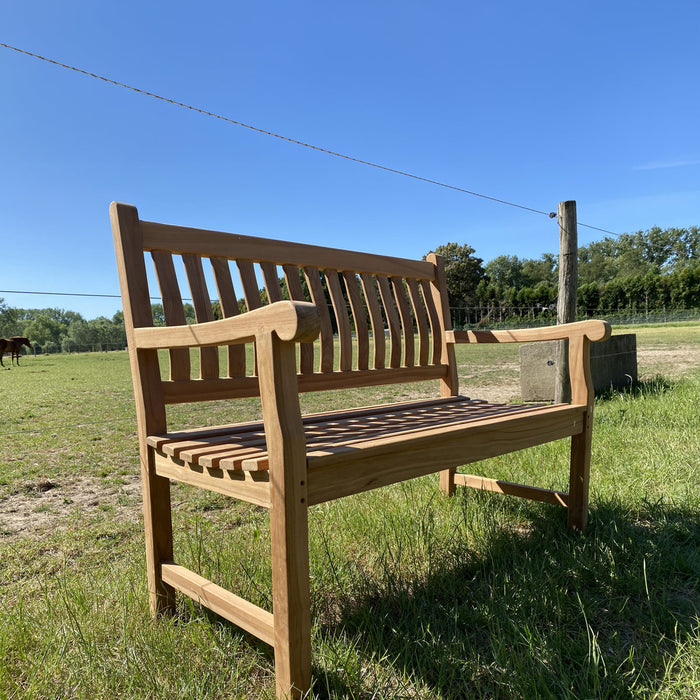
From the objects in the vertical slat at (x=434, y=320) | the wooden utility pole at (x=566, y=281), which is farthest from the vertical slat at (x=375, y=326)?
the wooden utility pole at (x=566, y=281)

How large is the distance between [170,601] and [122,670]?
32 centimetres

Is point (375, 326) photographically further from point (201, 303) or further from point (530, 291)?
point (530, 291)

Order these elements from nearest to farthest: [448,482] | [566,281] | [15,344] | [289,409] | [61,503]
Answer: [289,409]
[448,482]
[61,503]
[15,344]
[566,281]

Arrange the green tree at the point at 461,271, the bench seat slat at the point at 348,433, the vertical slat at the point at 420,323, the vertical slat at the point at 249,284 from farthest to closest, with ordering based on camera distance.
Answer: the green tree at the point at 461,271, the vertical slat at the point at 420,323, the vertical slat at the point at 249,284, the bench seat slat at the point at 348,433

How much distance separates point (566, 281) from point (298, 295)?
367cm

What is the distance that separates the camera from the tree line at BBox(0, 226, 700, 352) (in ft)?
14.7

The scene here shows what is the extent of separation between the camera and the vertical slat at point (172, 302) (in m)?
1.49

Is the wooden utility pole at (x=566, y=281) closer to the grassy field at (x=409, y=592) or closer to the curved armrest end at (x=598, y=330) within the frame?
the grassy field at (x=409, y=592)

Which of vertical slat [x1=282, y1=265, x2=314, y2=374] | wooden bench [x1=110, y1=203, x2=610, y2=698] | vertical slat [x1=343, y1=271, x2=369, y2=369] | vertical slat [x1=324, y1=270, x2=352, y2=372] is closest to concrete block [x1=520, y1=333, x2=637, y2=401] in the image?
wooden bench [x1=110, y1=203, x2=610, y2=698]

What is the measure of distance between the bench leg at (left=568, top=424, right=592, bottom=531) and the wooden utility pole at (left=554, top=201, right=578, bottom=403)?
9.27 ft

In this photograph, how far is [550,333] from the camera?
1.94 meters

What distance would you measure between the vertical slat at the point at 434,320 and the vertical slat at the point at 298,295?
2.20 ft

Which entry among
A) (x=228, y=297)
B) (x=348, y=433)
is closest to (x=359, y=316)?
(x=228, y=297)

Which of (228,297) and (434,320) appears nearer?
(228,297)
